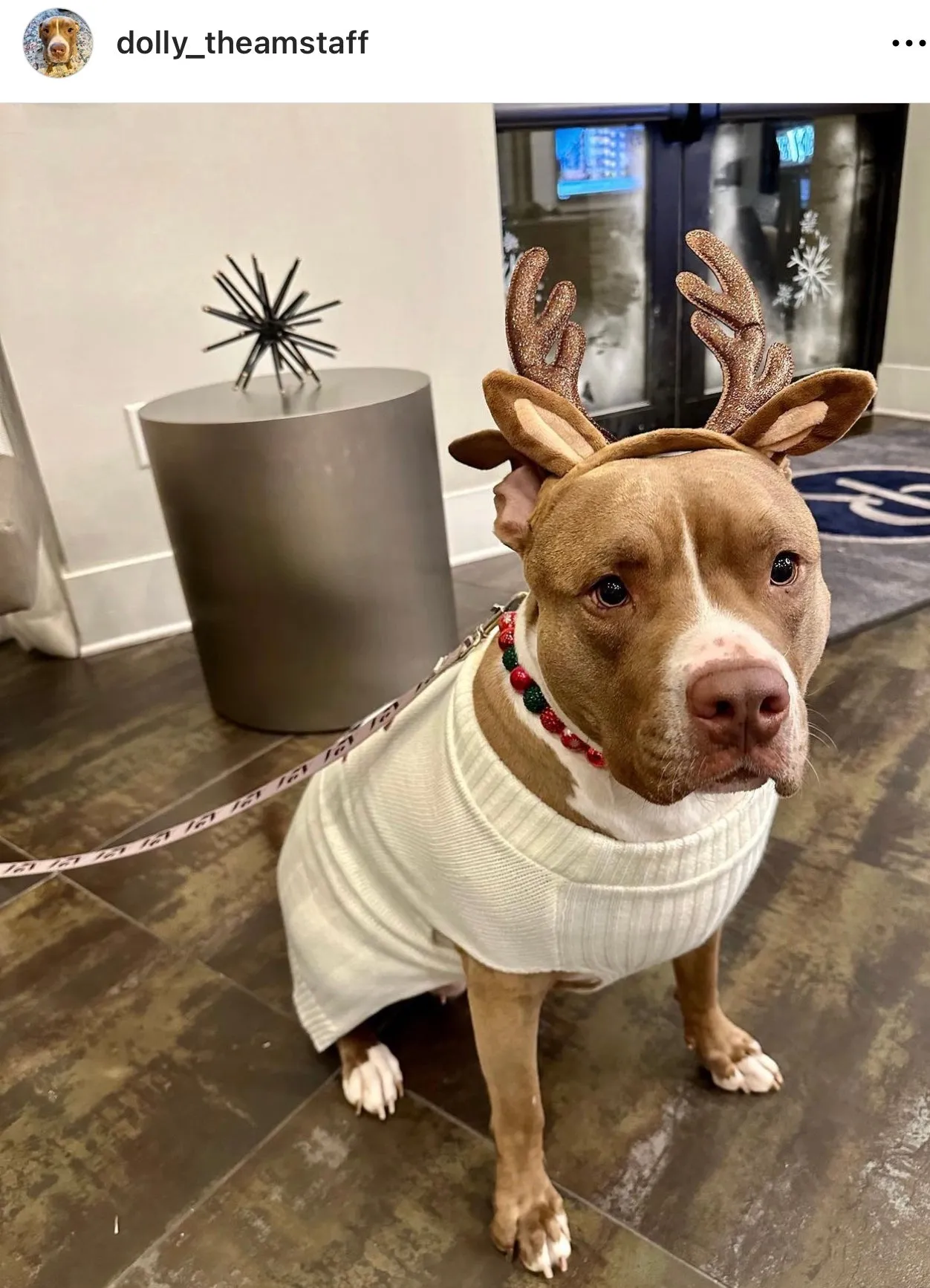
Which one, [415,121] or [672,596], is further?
[415,121]

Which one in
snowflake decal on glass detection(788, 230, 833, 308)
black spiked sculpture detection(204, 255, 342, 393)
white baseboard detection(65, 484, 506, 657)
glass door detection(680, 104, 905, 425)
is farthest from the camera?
snowflake decal on glass detection(788, 230, 833, 308)

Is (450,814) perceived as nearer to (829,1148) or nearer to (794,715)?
(794,715)

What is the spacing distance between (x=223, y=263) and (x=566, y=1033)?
203cm

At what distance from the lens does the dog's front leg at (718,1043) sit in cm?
118

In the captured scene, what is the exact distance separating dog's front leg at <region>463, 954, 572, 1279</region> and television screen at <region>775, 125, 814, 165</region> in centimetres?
393

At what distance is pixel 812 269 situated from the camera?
4.23 metres

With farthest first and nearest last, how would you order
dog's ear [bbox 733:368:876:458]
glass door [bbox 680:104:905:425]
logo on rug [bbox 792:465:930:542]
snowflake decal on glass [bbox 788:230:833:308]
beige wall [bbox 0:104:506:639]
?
snowflake decal on glass [bbox 788:230:833:308], glass door [bbox 680:104:905:425], logo on rug [bbox 792:465:930:542], beige wall [bbox 0:104:506:639], dog's ear [bbox 733:368:876:458]

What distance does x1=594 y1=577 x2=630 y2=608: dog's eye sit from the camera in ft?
2.60

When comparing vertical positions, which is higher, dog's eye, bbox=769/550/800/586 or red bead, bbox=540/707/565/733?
dog's eye, bbox=769/550/800/586

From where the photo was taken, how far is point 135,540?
2.54m
